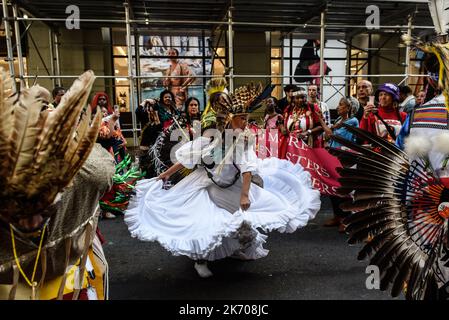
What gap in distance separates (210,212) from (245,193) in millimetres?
357

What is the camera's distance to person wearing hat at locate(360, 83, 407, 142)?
458cm

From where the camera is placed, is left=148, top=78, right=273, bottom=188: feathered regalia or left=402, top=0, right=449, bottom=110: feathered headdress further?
left=148, top=78, right=273, bottom=188: feathered regalia

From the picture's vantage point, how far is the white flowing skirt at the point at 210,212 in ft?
10.2

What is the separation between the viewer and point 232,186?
3570mm

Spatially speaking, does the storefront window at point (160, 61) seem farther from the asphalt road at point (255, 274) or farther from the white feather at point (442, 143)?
the white feather at point (442, 143)

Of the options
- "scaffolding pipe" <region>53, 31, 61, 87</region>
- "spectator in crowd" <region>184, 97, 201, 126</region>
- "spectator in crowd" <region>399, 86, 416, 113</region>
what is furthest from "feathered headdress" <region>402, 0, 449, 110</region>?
"scaffolding pipe" <region>53, 31, 61, 87</region>

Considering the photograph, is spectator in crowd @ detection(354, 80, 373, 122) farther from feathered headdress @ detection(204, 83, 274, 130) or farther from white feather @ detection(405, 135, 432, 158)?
white feather @ detection(405, 135, 432, 158)

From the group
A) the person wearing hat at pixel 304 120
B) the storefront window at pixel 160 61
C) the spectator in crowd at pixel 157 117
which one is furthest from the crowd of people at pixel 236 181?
the storefront window at pixel 160 61

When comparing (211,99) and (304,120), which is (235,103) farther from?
(304,120)

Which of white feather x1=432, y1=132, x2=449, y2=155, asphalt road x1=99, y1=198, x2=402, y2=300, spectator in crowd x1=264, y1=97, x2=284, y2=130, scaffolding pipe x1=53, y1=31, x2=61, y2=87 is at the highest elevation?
A: scaffolding pipe x1=53, y1=31, x2=61, y2=87

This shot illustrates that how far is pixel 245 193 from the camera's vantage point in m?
3.37

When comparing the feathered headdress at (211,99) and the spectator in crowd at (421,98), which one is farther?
the feathered headdress at (211,99)

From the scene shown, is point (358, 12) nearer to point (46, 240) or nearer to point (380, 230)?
point (380, 230)
